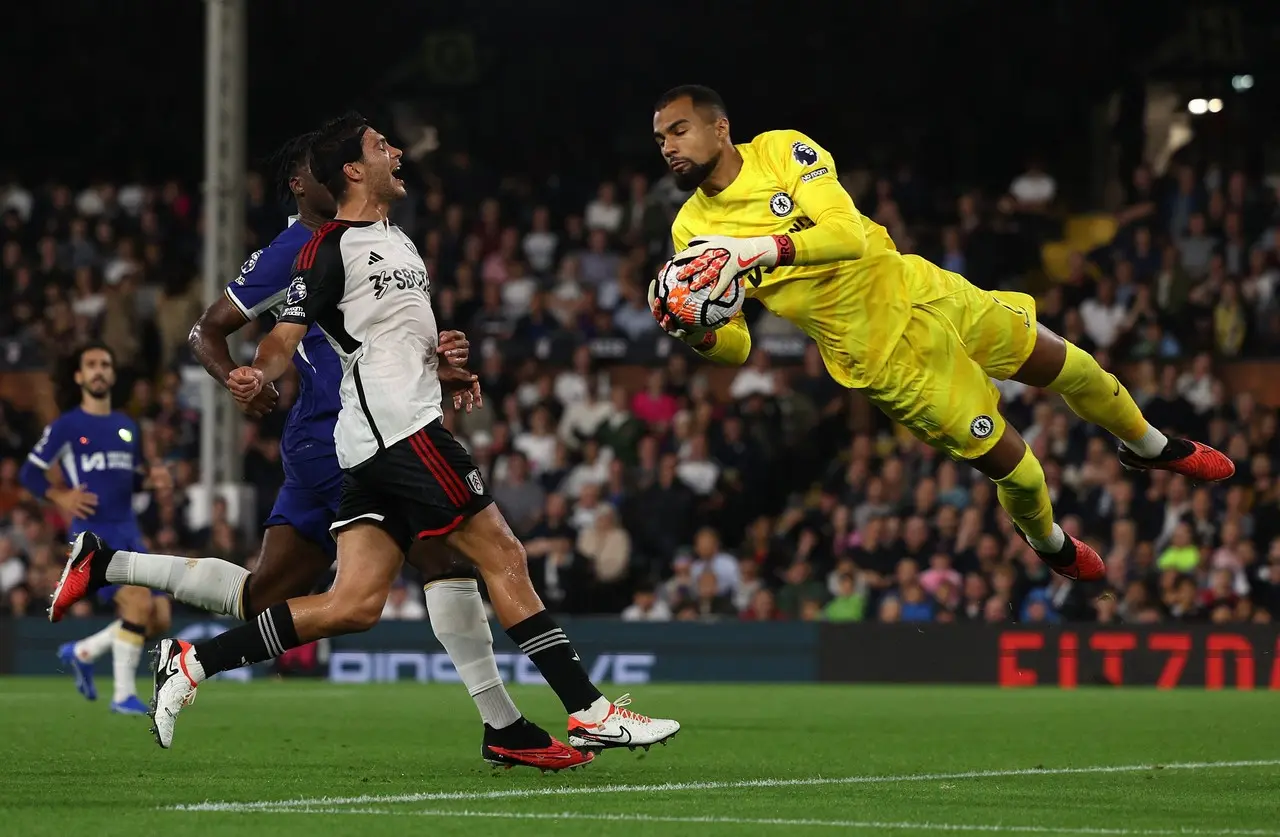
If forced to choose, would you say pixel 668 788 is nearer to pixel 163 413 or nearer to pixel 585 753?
pixel 585 753

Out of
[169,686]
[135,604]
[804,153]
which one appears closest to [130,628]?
[135,604]

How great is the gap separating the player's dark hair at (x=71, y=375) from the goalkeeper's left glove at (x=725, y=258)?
567 cm

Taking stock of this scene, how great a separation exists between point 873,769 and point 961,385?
177cm

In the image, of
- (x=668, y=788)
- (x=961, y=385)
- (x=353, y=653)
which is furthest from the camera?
(x=353, y=653)

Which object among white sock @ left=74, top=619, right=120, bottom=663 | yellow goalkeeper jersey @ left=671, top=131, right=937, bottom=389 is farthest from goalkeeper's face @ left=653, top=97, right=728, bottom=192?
white sock @ left=74, top=619, right=120, bottom=663

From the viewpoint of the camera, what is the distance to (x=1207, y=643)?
1639cm

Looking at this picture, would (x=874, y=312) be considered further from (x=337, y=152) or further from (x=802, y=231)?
(x=337, y=152)

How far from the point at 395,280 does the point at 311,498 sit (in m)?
1.40

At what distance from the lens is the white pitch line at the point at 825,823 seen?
6.01m

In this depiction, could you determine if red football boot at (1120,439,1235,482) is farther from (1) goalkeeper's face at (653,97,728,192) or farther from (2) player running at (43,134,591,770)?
(2) player running at (43,134,591,770)

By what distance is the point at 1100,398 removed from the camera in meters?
9.49

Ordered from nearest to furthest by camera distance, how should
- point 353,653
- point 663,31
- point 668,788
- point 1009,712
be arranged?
1. point 668,788
2. point 1009,712
3. point 353,653
4. point 663,31

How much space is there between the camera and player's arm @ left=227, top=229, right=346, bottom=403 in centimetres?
765

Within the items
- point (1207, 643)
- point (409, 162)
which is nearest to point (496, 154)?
point (409, 162)
